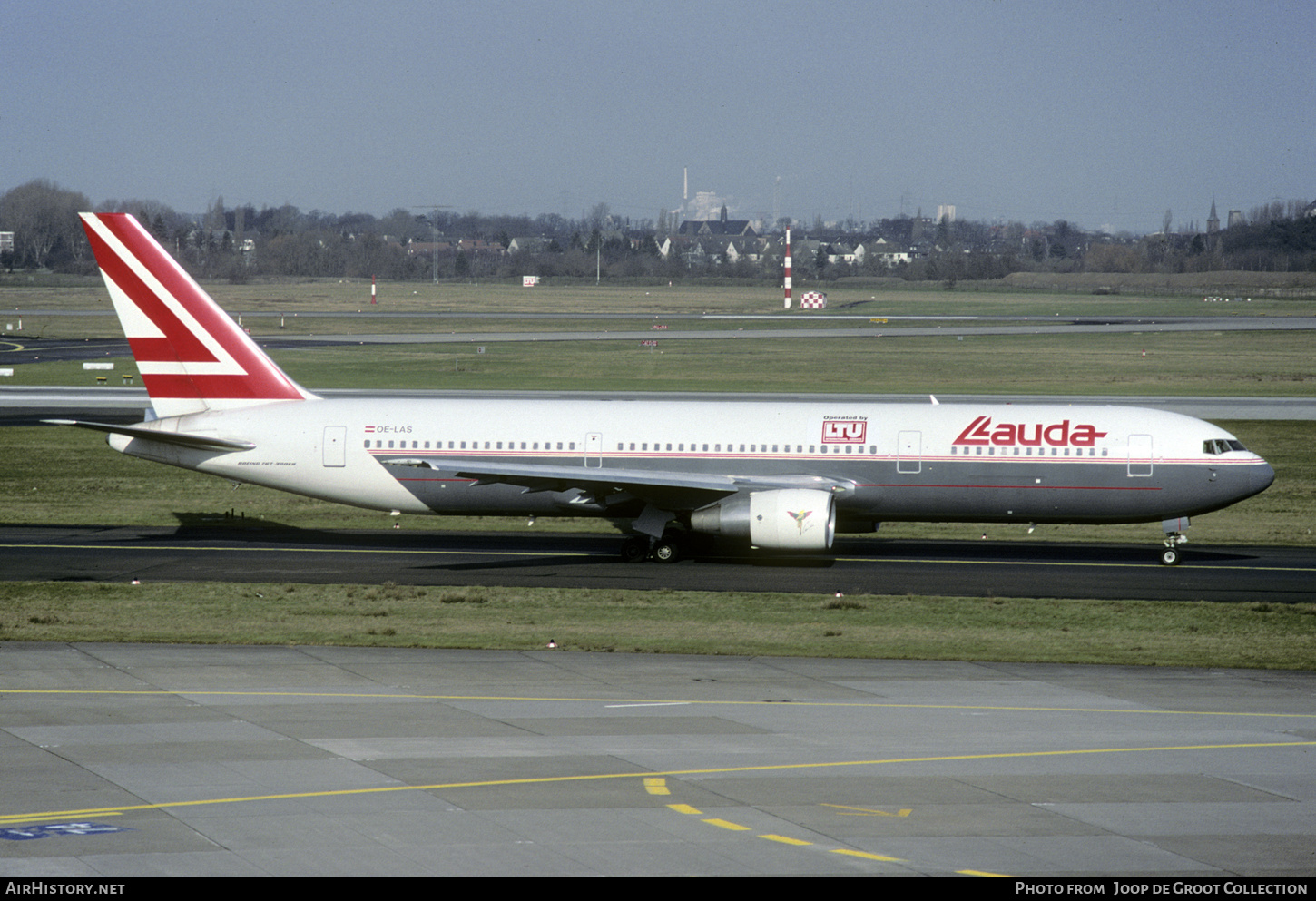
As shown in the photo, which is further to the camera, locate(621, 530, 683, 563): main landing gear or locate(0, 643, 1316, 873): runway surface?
locate(621, 530, 683, 563): main landing gear

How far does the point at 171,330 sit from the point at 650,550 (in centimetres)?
1375

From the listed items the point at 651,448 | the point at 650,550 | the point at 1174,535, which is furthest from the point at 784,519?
the point at 1174,535

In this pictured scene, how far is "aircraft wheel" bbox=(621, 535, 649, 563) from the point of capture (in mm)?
35750

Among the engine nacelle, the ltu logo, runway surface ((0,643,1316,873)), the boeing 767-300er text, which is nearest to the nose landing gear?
the boeing 767-300er text

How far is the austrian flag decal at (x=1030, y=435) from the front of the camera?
3516 centimetres

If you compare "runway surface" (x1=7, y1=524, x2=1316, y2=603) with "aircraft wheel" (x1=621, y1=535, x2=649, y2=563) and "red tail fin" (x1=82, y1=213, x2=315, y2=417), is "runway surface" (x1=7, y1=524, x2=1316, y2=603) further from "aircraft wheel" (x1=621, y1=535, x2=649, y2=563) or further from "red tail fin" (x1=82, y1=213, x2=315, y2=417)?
"red tail fin" (x1=82, y1=213, x2=315, y2=417)

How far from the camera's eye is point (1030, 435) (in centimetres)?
3528

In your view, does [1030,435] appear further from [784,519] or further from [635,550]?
[635,550]

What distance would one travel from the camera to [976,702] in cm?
2212

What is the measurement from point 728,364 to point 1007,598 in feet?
193

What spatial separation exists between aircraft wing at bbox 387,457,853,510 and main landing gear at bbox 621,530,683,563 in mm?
1082

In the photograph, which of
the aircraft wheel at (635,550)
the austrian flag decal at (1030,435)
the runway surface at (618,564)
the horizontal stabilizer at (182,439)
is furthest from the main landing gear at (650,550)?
the horizontal stabilizer at (182,439)

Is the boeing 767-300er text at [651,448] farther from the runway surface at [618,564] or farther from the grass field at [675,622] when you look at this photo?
the grass field at [675,622]
